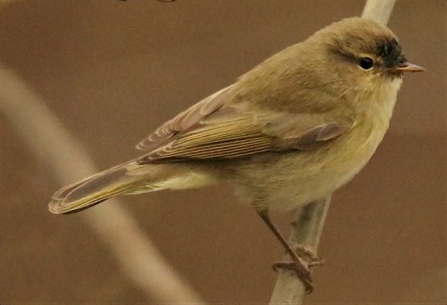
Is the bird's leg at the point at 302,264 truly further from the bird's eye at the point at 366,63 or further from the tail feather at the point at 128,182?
the bird's eye at the point at 366,63

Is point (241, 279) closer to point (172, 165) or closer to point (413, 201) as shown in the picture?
point (413, 201)

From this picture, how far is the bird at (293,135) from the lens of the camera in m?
2.47

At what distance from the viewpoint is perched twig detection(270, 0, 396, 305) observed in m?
2.43

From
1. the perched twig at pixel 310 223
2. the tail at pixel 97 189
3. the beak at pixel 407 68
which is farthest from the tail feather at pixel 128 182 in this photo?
the beak at pixel 407 68

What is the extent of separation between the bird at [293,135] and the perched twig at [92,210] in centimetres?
50

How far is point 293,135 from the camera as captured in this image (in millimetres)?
2504

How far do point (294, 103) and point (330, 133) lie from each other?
0.46ft

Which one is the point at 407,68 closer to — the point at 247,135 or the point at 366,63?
the point at 366,63

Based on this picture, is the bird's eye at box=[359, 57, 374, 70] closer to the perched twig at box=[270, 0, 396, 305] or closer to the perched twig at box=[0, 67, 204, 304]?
the perched twig at box=[270, 0, 396, 305]

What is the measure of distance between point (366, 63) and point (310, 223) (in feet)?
1.59

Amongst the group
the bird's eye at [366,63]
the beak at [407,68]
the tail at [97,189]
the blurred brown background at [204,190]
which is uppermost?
the tail at [97,189]

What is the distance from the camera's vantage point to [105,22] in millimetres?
4418

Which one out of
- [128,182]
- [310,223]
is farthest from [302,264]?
[128,182]

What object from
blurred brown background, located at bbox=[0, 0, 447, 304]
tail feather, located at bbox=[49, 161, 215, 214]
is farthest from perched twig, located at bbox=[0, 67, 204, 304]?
tail feather, located at bbox=[49, 161, 215, 214]
